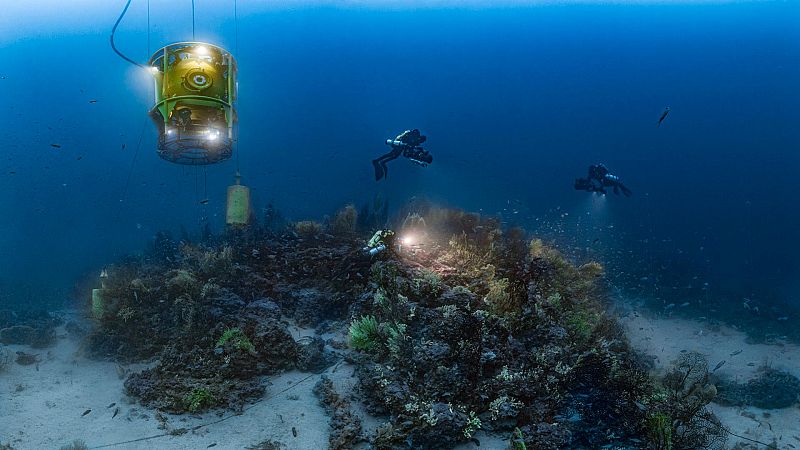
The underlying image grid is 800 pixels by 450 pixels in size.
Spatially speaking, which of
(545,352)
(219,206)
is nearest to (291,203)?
(219,206)

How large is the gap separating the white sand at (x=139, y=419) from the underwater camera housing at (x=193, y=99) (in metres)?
4.51

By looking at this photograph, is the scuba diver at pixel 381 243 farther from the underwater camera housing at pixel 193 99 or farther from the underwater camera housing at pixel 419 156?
the underwater camera housing at pixel 419 156

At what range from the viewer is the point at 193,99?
23.4ft

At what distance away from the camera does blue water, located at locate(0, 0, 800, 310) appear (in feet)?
200

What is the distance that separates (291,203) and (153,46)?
39.3m

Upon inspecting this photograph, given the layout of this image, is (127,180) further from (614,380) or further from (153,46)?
(614,380)

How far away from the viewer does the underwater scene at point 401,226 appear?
17.9 ft

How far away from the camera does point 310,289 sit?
8789 millimetres

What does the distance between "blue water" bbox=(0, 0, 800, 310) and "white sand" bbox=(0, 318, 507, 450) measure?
4863 centimetres

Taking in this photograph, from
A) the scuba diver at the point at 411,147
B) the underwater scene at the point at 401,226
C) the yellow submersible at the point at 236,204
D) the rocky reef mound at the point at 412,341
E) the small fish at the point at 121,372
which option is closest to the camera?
the rocky reef mound at the point at 412,341

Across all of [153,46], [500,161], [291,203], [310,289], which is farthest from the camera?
[500,161]

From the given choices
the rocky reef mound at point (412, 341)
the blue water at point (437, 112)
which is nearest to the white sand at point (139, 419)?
the rocky reef mound at point (412, 341)

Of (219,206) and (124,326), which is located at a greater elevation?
(219,206)

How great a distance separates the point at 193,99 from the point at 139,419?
542 cm
